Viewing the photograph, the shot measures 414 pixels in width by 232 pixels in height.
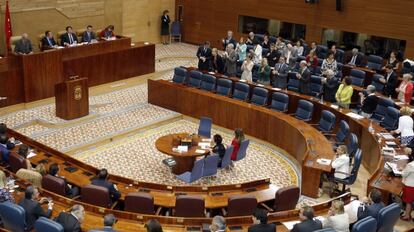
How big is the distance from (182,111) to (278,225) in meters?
7.77

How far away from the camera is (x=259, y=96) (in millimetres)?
14359

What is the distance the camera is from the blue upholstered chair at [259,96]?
14273 mm

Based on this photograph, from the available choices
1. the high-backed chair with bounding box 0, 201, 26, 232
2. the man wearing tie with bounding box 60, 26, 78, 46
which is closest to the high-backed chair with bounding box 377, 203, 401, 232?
the high-backed chair with bounding box 0, 201, 26, 232

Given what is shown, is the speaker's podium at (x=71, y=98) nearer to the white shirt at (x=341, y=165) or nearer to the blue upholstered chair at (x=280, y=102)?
the blue upholstered chair at (x=280, y=102)

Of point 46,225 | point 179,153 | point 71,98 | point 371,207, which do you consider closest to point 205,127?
point 179,153

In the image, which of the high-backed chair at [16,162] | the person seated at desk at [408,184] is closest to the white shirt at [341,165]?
the person seated at desk at [408,184]

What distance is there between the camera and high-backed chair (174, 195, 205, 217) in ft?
27.3

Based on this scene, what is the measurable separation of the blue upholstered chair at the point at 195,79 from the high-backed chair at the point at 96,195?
293 inches

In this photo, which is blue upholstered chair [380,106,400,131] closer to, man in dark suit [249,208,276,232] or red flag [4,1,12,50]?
man in dark suit [249,208,276,232]

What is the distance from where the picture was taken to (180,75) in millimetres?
15891

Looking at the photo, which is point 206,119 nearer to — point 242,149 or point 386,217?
point 242,149

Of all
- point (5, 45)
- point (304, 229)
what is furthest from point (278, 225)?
point (5, 45)

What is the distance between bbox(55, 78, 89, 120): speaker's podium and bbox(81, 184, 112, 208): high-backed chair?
20.1 ft

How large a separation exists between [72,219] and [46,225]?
0.35 metres
